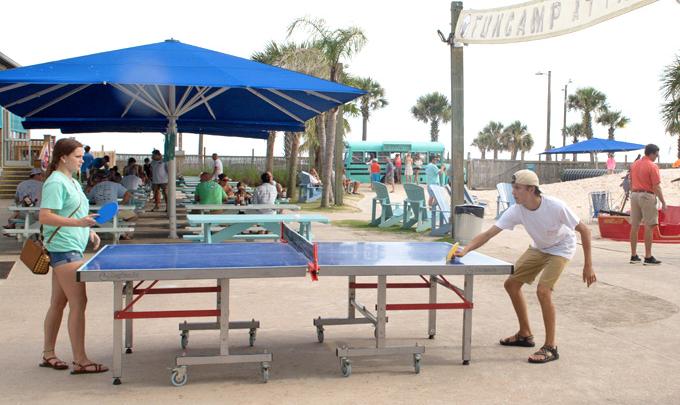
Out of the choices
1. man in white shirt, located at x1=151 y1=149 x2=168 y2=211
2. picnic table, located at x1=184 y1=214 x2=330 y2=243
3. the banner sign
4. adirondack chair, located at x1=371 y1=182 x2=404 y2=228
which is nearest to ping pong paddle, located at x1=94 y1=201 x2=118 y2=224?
picnic table, located at x1=184 y1=214 x2=330 y2=243

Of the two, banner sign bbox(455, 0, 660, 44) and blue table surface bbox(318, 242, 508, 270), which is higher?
banner sign bbox(455, 0, 660, 44)

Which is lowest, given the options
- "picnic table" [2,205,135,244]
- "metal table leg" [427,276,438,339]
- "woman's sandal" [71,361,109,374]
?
"woman's sandal" [71,361,109,374]

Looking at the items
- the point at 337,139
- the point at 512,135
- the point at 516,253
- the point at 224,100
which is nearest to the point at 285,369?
the point at 516,253

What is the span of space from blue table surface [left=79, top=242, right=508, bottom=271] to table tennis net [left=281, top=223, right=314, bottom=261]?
0.16 feet

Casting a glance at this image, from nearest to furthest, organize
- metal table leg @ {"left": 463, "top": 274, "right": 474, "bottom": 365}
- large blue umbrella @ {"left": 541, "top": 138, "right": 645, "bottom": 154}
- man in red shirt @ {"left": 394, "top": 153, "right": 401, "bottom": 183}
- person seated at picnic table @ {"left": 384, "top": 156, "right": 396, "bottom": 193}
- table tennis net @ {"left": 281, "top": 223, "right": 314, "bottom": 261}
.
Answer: table tennis net @ {"left": 281, "top": 223, "right": 314, "bottom": 261}
metal table leg @ {"left": 463, "top": 274, "right": 474, "bottom": 365}
large blue umbrella @ {"left": 541, "top": 138, "right": 645, "bottom": 154}
person seated at picnic table @ {"left": 384, "top": 156, "right": 396, "bottom": 193}
man in red shirt @ {"left": 394, "top": 153, "right": 401, "bottom": 183}

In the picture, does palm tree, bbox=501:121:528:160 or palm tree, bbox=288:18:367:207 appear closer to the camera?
palm tree, bbox=288:18:367:207

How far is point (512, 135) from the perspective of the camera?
9556cm

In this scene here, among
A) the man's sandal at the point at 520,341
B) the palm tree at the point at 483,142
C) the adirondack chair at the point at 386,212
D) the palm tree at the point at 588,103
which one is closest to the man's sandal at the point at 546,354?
the man's sandal at the point at 520,341

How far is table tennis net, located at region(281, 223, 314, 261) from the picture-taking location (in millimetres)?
5691

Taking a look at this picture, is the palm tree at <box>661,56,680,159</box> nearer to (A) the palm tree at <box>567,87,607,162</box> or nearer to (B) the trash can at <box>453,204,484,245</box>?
(B) the trash can at <box>453,204,484,245</box>

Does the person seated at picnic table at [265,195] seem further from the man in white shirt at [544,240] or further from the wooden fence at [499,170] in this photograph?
the wooden fence at [499,170]

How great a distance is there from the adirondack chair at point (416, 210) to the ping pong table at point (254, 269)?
10628mm

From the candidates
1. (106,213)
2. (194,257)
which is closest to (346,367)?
(194,257)

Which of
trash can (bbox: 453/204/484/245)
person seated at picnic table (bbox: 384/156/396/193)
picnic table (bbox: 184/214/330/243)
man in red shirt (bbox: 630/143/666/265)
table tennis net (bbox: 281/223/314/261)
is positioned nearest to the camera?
table tennis net (bbox: 281/223/314/261)
